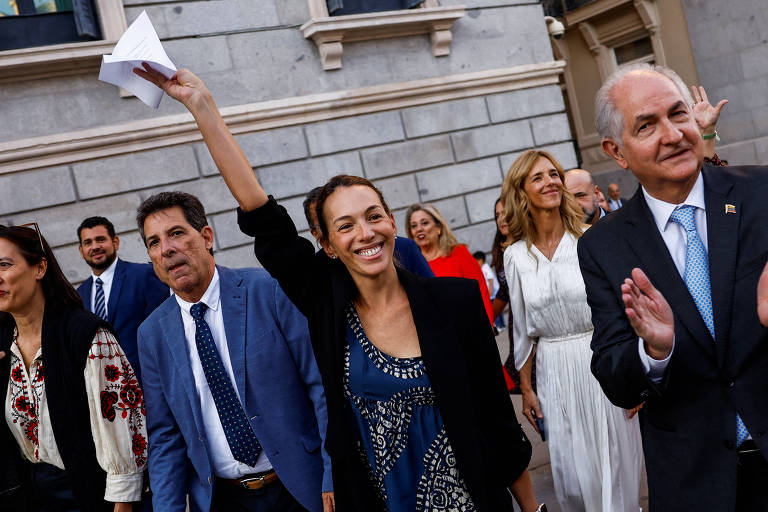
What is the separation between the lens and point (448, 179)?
10.6 metres

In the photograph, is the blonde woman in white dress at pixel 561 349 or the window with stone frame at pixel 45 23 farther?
the window with stone frame at pixel 45 23

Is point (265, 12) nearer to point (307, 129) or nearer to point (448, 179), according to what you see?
point (307, 129)

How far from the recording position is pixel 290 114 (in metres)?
9.66

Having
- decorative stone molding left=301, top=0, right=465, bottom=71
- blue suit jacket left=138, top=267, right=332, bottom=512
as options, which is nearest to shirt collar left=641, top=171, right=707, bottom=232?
blue suit jacket left=138, top=267, right=332, bottom=512

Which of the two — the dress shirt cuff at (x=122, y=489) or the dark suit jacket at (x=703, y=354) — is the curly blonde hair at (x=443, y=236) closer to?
the dress shirt cuff at (x=122, y=489)

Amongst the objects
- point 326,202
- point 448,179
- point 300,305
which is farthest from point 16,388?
point 448,179

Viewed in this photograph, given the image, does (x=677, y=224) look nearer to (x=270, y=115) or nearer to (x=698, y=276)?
(x=698, y=276)

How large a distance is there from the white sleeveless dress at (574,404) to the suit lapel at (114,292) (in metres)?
3.40

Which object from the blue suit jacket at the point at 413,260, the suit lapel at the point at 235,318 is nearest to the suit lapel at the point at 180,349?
the suit lapel at the point at 235,318

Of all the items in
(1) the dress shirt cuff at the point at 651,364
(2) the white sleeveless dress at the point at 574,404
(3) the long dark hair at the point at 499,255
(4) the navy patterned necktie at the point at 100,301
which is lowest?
(2) the white sleeveless dress at the point at 574,404

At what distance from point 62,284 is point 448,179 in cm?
752

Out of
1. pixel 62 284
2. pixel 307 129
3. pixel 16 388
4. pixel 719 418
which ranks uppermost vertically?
pixel 307 129

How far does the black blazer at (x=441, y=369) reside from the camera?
2.46 metres

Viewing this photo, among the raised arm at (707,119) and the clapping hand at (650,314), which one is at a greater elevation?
the raised arm at (707,119)
